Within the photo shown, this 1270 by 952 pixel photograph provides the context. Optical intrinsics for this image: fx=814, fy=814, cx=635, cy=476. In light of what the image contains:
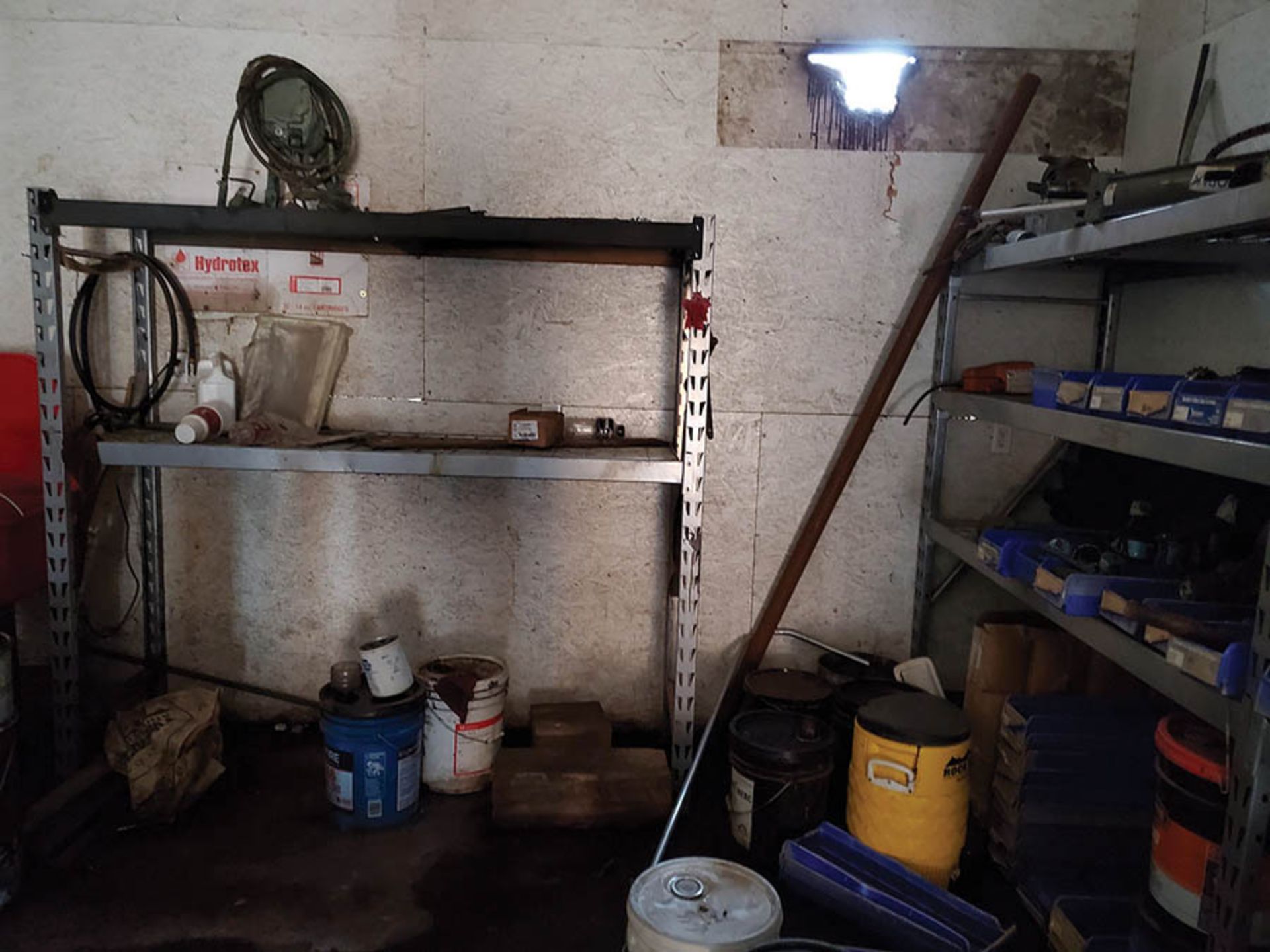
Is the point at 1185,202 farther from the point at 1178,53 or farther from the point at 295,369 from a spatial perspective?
the point at 295,369

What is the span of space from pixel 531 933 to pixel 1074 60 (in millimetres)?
2627

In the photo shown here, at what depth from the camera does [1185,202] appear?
50.6 inches

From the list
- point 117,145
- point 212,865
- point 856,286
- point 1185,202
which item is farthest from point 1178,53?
point 212,865

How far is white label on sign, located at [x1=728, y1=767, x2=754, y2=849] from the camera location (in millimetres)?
1907

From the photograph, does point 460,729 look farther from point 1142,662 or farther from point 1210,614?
point 1210,614

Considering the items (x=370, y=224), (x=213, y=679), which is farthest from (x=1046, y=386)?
(x=213, y=679)

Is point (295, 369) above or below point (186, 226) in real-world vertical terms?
below

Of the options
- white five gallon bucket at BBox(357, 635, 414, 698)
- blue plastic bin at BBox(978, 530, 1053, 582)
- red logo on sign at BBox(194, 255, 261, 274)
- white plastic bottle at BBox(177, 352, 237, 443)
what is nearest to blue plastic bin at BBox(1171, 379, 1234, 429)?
blue plastic bin at BBox(978, 530, 1053, 582)


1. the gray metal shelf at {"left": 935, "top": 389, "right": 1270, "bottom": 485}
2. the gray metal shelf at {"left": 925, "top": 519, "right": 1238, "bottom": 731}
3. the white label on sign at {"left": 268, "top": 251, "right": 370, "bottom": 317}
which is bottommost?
the gray metal shelf at {"left": 925, "top": 519, "right": 1238, "bottom": 731}

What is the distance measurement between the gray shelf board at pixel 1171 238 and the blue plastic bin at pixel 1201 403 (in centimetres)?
24

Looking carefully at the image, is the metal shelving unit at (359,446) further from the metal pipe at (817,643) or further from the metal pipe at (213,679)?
the metal pipe at (817,643)

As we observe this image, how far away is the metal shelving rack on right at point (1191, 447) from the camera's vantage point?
1.15m

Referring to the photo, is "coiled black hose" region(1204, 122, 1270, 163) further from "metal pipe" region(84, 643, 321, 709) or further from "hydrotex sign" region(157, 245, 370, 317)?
"metal pipe" region(84, 643, 321, 709)

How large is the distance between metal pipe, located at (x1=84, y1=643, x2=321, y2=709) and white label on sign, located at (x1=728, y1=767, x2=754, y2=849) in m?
1.27
